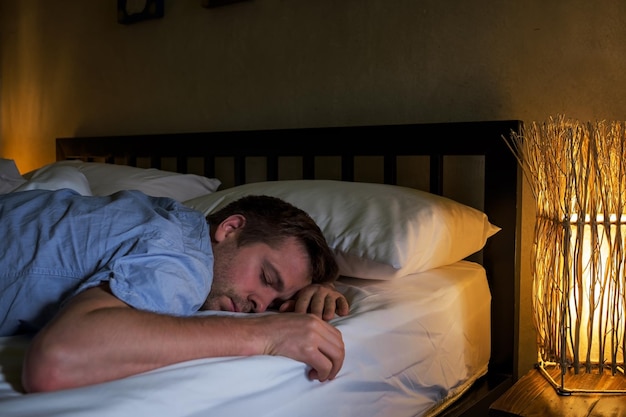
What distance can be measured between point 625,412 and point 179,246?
2.55 ft

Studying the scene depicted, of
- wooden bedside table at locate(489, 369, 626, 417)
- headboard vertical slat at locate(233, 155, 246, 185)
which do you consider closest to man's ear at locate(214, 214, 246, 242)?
wooden bedside table at locate(489, 369, 626, 417)

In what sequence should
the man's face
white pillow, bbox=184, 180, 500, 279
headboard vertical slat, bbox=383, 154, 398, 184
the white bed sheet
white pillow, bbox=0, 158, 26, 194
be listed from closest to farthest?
the white bed sheet < the man's face < white pillow, bbox=184, 180, 500, 279 < white pillow, bbox=0, 158, 26, 194 < headboard vertical slat, bbox=383, 154, 398, 184

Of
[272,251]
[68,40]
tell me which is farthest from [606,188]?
[68,40]

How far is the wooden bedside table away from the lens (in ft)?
3.39

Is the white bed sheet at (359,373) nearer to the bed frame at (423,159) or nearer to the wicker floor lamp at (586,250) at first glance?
the bed frame at (423,159)

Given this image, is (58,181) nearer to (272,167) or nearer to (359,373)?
(272,167)

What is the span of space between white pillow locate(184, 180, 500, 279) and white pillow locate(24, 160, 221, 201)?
53 centimetres

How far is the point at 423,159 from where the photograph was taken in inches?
67.7

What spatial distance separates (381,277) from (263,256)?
282 millimetres

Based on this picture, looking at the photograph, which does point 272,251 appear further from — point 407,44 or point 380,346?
point 407,44

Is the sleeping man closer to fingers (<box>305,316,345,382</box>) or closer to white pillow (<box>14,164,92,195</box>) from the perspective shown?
fingers (<box>305,316,345,382</box>)

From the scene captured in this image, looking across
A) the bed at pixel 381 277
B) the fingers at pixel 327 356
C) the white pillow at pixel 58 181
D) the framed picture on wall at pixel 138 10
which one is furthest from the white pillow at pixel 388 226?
the framed picture on wall at pixel 138 10

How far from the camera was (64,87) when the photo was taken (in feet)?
9.65

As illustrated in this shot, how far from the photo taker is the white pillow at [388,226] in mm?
1209
